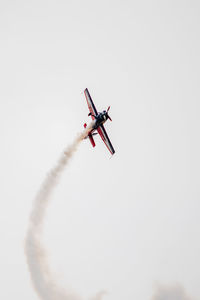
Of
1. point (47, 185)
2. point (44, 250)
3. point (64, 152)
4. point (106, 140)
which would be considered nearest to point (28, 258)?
point (44, 250)

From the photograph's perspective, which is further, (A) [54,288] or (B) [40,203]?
(A) [54,288]

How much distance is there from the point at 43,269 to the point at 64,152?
2401 cm

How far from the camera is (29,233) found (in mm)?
73438

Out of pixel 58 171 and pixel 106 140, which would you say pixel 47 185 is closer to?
pixel 58 171

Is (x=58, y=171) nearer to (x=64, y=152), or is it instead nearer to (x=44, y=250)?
(x=64, y=152)

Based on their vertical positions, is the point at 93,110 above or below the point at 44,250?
above

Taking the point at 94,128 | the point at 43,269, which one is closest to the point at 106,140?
the point at 94,128

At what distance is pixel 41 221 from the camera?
237 ft

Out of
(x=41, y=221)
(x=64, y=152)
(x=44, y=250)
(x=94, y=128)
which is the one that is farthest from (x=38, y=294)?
(x=94, y=128)

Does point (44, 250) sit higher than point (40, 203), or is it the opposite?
point (40, 203)

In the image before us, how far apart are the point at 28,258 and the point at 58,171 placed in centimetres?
1812

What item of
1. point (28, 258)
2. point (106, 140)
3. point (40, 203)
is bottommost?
point (28, 258)

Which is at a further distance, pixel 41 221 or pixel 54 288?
pixel 54 288

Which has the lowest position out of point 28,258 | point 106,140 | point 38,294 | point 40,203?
point 38,294
